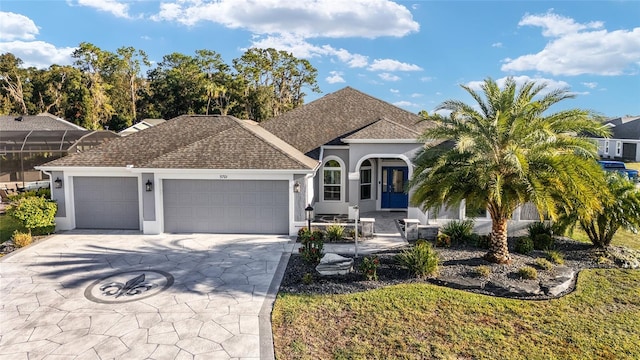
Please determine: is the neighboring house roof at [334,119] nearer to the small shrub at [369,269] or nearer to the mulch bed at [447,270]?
the mulch bed at [447,270]

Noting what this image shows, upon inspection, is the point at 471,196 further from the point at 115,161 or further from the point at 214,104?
the point at 214,104

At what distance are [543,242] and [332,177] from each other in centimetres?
935

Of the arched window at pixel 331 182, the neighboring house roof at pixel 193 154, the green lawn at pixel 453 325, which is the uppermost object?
the neighboring house roof at pixel 193 154

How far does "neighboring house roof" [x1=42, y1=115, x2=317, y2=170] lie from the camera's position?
48.4ft

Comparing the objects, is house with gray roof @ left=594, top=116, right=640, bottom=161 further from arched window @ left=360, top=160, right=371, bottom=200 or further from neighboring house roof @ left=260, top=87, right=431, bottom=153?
arched window @ left=360, top=160, right=371, bottom=200

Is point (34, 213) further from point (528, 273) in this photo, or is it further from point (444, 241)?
point (528, 273)

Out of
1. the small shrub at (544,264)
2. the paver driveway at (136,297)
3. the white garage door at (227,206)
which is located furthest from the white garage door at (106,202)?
the small shrub at (544,264)

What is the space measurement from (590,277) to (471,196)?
13.1 ft

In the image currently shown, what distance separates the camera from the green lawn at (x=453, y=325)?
274 inches

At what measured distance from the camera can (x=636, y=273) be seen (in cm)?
1109

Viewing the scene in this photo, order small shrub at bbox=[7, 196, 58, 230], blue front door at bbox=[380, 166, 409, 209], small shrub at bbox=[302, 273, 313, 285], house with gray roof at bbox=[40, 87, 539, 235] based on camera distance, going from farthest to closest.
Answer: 1. blue front door at bbox=[380, 166, 409, 209]
2. house with gray roof at bbox=[40, 87, 539, 235]
3. small shrub at bbox=[7, 196, 58, 230]
4. small shrub at bbox=[302, 273, 313, 285]

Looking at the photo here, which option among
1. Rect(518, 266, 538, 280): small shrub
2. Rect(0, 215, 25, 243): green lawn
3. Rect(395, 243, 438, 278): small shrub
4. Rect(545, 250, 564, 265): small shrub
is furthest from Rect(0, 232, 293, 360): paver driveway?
Rect(545, 250, 564, 265): small shrub

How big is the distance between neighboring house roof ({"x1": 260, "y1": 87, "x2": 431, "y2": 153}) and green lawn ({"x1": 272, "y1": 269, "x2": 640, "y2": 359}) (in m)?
11.2

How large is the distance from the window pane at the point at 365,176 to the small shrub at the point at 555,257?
8681 millimetres
